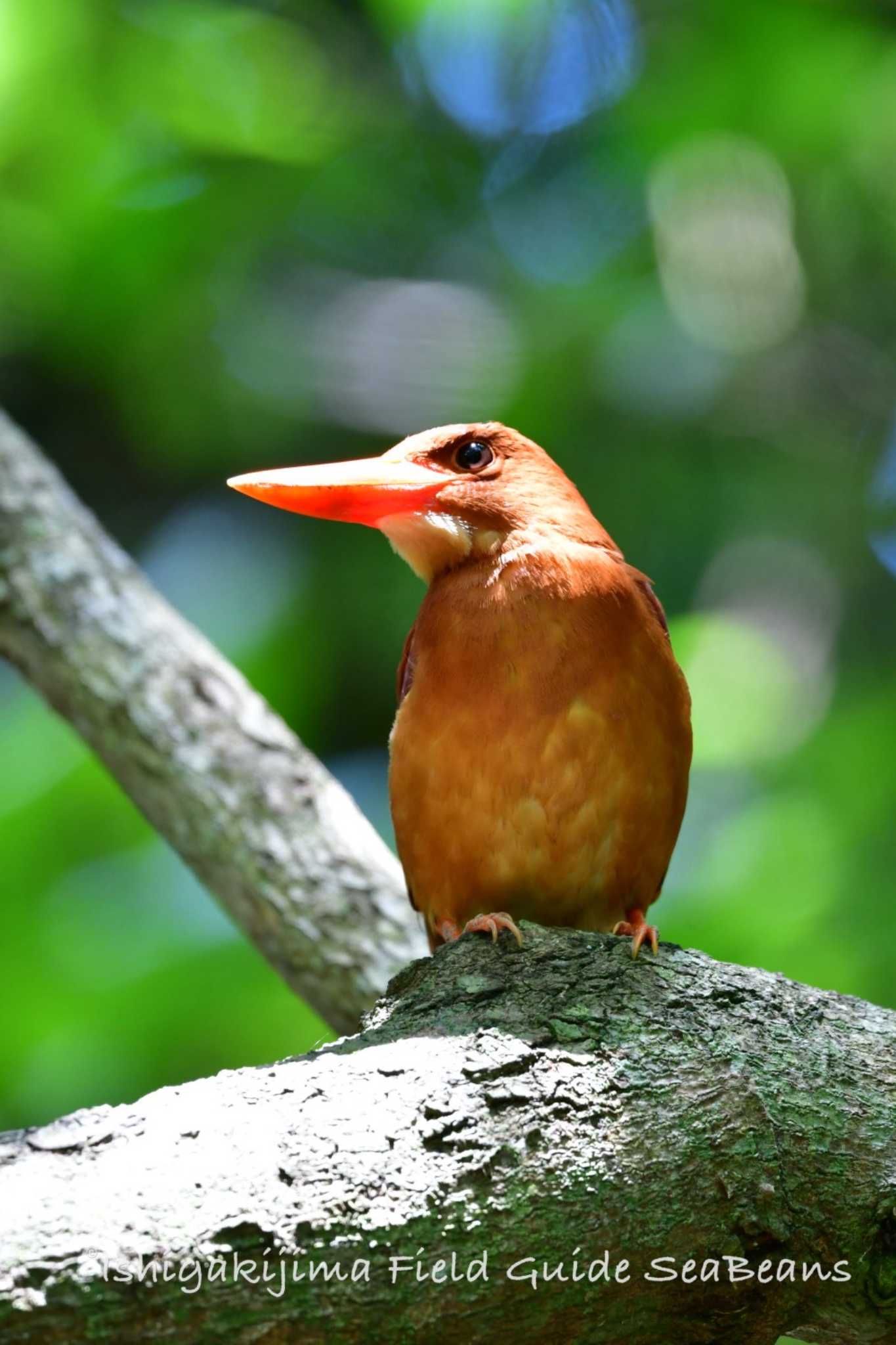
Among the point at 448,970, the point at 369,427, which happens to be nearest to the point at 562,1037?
the point at 448,970

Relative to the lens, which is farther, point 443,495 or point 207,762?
Answer: point 207,762

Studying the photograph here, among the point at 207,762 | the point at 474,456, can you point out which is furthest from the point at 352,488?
the point at 207,762

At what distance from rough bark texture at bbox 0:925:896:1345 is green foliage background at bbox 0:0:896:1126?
360 centimetres

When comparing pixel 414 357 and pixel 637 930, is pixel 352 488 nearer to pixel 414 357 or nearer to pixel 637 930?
pixel 637 930

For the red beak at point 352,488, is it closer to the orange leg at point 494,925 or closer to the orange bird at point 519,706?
the orange bird at point 519,706

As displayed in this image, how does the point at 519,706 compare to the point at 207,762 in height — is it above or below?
below

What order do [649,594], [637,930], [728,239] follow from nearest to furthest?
[637,930] → [649,594] → [728,239]

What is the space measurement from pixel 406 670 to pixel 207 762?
2.71ft

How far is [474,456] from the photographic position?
3518 mm

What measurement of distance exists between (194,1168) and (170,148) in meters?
6.21

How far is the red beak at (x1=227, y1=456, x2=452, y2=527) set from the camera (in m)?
3.28

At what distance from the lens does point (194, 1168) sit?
205cm

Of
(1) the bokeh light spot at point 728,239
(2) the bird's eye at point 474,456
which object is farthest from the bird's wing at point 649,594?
(1) the bokeh light spot at point 728,239

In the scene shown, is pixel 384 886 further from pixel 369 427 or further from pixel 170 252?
pixel 170 252
